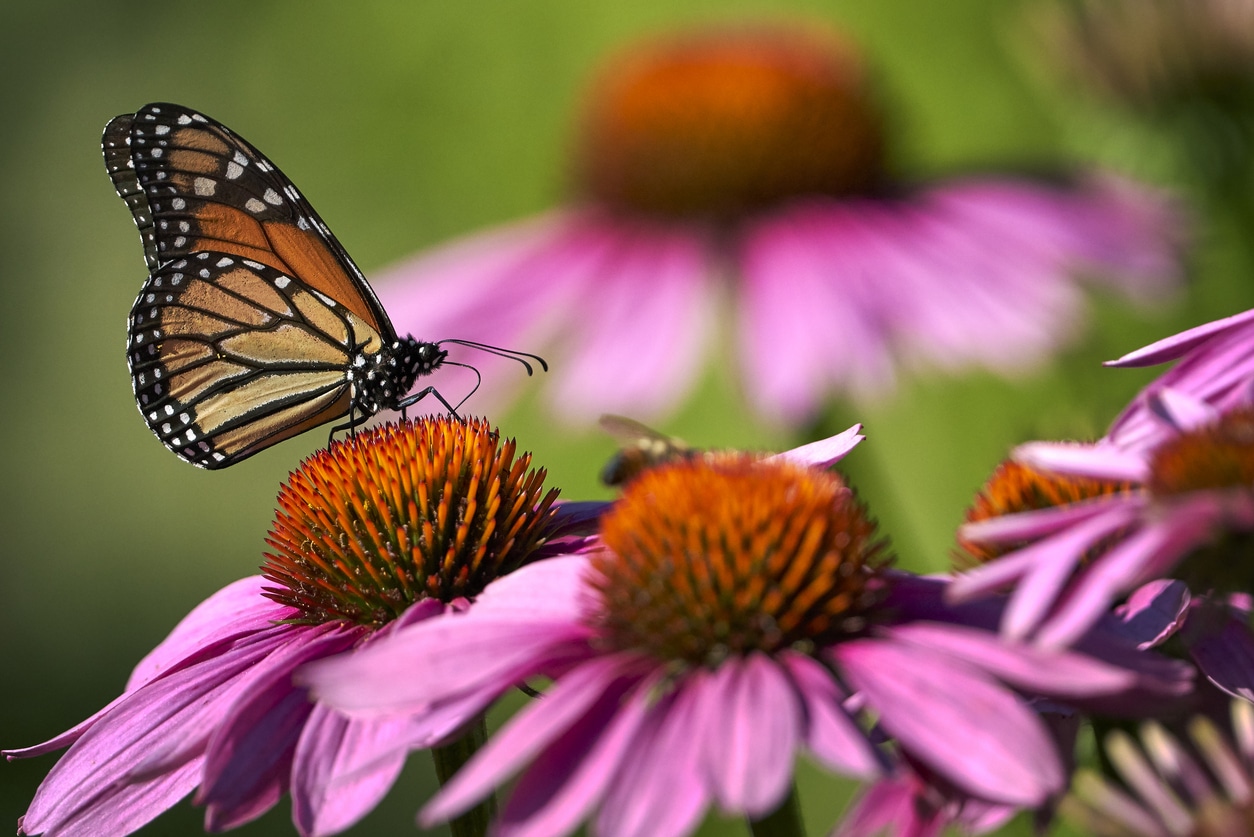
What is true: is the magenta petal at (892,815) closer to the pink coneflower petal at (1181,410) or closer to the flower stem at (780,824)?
the flower stem at (780,824)

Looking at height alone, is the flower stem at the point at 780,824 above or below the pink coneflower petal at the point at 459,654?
below

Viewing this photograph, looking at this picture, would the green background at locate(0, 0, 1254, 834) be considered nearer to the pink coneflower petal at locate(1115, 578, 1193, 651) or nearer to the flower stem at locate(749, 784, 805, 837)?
the pink coneflower petal at locate(1115, 578, 1193, 651)

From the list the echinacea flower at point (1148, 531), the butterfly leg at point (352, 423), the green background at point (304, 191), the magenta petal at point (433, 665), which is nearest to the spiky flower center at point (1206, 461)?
the echinacea flower at point (1148, 531)

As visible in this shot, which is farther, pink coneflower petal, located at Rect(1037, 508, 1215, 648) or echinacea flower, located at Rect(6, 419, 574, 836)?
echinacea flower, located at Rect(6, 419, 574, 836)

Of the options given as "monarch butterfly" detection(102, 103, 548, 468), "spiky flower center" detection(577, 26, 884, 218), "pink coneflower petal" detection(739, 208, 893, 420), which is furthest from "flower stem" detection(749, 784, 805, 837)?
"spiky flower center" detection(577, 26, 884, 218)

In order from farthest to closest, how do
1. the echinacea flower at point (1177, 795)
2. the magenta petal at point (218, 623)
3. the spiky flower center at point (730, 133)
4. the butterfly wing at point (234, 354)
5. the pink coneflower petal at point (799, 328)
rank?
the spiky flower center at point (730, 133) < the pink coneflower petal at point (799, 328) < the butterfly wing at point (234, 354) < the magenta petal at point (218, 623) < the echinacea flower at point (1177, 795)

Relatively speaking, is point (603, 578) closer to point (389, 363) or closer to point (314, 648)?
point (314, 648)

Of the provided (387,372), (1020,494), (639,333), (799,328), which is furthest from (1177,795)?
(639,333)
